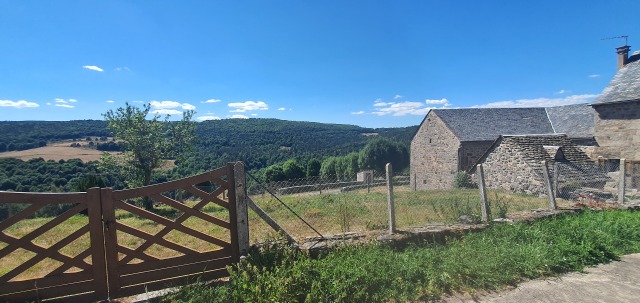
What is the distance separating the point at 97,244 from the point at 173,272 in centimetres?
95

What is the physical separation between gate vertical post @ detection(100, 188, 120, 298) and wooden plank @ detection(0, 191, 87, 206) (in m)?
0.22

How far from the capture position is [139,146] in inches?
609

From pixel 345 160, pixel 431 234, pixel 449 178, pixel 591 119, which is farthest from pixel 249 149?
pixel 431 234

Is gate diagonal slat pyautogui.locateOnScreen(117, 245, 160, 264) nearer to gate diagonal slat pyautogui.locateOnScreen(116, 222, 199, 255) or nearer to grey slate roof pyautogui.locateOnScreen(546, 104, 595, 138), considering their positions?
gate diagonal slat pyautogui.locateOnScreen(116, 222, 199, 255)

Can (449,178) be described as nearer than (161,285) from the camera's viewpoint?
No

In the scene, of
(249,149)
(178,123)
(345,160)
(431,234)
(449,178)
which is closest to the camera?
(431,234)

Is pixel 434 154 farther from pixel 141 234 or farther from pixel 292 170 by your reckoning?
pixel 292 170

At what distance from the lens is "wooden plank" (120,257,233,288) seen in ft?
13.6

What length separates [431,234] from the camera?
5715 mm

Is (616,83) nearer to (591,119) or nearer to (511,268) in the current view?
(591,119)

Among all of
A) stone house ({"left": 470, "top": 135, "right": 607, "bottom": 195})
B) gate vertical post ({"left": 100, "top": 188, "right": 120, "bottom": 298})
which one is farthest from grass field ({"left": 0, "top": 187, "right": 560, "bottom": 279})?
stone house ({"left": 470, "top": 135, "right": 607, "bottom": 195})

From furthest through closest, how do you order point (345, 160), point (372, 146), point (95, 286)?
1. point (345, 160)
2. point (372, 146)
3. point (95, 286)

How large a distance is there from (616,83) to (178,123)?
82.7ft

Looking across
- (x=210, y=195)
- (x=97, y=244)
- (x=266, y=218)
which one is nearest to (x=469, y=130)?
(x=266, y=218)
